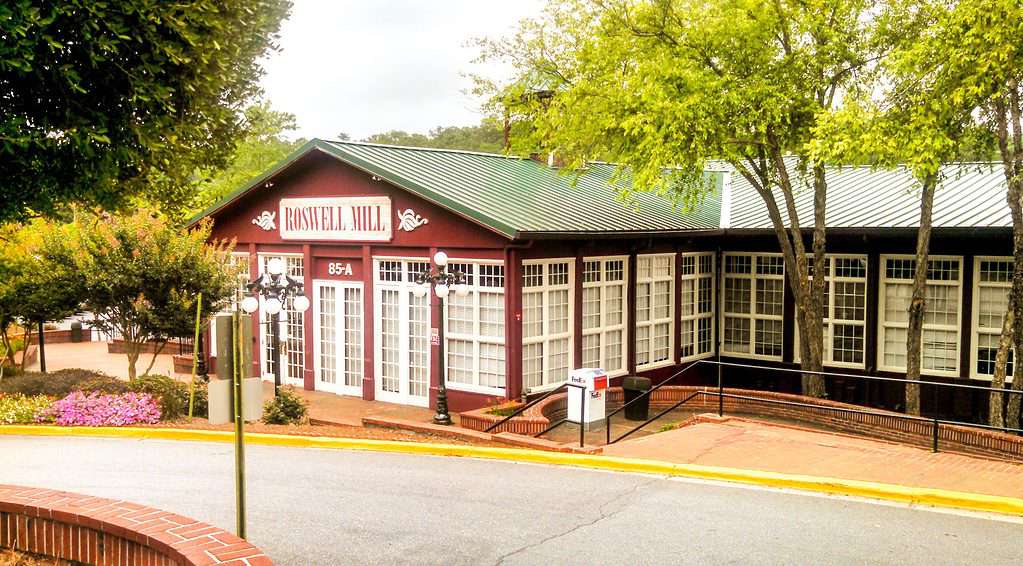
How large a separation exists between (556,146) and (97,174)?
45.2 ft

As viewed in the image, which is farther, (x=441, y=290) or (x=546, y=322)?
(x=546, y=322)

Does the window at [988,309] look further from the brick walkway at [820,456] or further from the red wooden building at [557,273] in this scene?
Answer: the brick walkway at [820,456]

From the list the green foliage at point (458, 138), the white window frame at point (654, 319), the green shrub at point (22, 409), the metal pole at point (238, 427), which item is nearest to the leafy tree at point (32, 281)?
the green shrub at point (22, 409)

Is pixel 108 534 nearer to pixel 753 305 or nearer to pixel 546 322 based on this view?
pixel 546 322

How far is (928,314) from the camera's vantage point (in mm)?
18922

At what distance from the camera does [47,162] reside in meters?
8.83

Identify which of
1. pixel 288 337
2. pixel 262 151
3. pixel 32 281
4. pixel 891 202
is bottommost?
pixel 288 337

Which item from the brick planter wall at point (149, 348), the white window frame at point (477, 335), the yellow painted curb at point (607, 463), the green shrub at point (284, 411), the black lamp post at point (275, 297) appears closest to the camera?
the yellow painted curb at point (607, 463)

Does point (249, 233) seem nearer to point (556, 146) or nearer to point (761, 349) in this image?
point (556, 146)

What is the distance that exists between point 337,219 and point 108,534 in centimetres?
1349

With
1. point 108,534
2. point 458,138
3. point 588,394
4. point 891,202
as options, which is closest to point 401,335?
point 588,394

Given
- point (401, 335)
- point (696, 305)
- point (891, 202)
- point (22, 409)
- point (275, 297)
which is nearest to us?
point (275, 297)

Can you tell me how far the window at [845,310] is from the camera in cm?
1986

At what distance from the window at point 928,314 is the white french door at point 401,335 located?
9.82 metres
